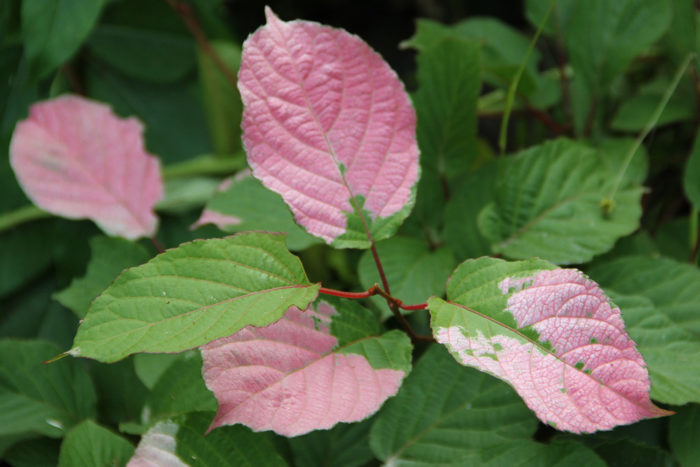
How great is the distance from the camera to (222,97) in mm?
808

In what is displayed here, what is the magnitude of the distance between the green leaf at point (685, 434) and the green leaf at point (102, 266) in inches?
19.3

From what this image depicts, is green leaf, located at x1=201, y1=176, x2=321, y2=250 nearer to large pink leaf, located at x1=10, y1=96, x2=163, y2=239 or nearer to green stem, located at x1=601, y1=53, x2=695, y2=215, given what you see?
large pink leaf, located at x1=10, y1=96, x2=163, y2=239

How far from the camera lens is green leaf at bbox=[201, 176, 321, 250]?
53 centimetres

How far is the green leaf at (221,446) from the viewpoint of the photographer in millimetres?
427

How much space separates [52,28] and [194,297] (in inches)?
17.2

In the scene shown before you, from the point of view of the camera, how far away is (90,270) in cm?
57

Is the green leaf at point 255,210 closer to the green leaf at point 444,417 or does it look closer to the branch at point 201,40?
the green leaf at point 444,417

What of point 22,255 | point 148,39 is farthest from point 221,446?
point 148,39

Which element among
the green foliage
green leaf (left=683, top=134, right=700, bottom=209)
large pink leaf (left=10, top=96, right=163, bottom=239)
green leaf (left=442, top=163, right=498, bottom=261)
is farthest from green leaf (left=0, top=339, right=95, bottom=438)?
green leaf (left=683, top=134, right=700, bottom=209)

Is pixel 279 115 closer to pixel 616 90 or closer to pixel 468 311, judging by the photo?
pixel 468 311

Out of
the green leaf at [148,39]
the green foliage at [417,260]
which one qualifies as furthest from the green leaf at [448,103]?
the green leaf at [148,39]

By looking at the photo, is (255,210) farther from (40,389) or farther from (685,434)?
(685,434)

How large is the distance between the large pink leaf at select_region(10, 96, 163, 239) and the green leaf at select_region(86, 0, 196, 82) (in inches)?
10.7

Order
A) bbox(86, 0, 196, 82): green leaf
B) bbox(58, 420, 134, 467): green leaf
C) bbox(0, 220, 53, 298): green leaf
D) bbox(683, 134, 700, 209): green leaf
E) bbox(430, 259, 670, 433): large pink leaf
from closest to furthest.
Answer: bbox(430, 259, 670, 433): large pink leaf → bbox(58, 420, 134, 467): green leaf → bbox(683, 134, 700, 209): green leaf → bbox(0, 220, 53, 298): green leaf → bbox(86, 0, 196, 82): green leaf
